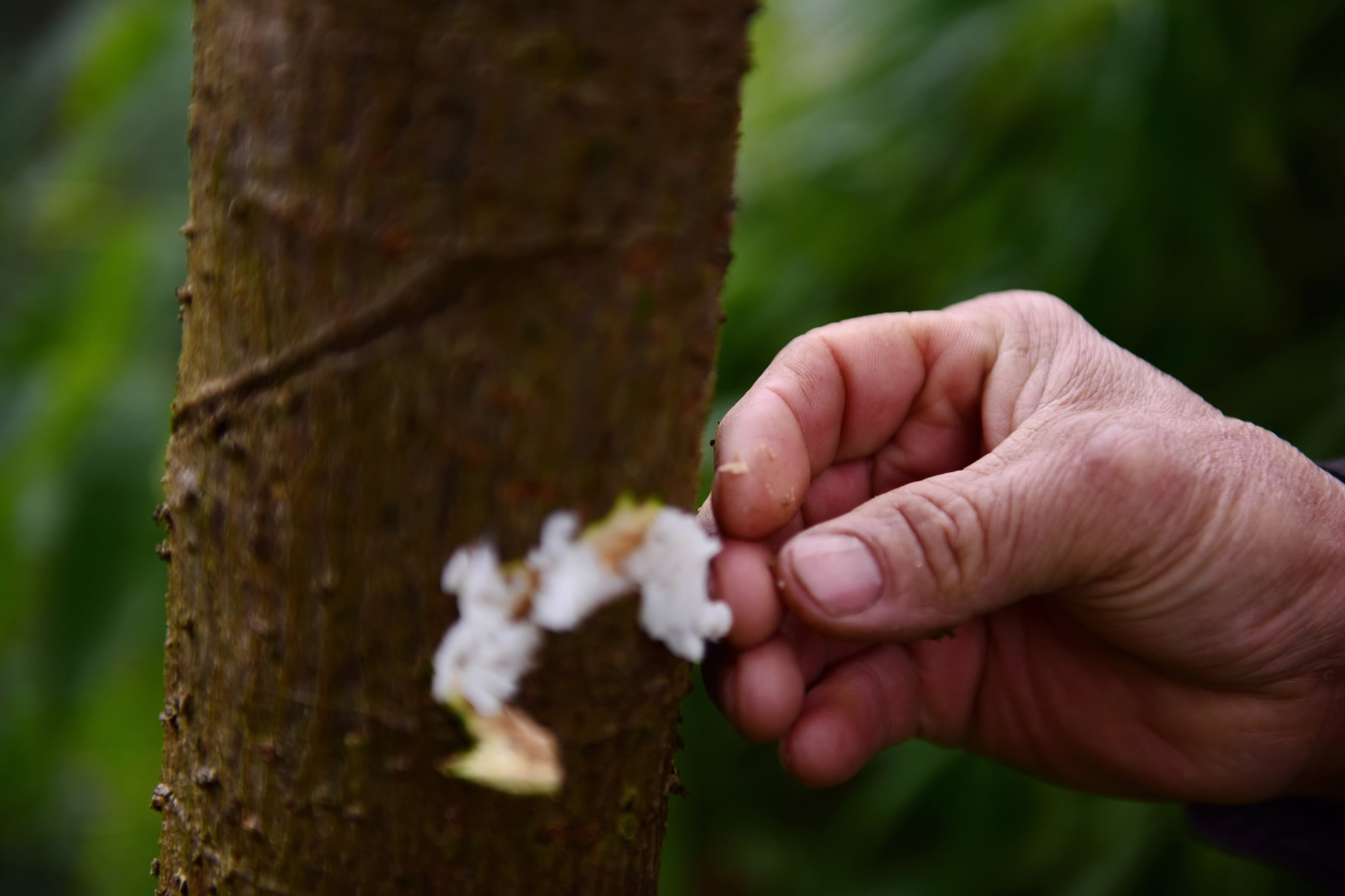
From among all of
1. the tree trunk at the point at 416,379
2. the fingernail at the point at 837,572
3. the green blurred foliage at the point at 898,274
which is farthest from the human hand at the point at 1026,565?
the green blurred foliage at the point at 898,274

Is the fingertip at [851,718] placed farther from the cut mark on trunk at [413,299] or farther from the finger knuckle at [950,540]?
the cut mark on trunk at [413,299]

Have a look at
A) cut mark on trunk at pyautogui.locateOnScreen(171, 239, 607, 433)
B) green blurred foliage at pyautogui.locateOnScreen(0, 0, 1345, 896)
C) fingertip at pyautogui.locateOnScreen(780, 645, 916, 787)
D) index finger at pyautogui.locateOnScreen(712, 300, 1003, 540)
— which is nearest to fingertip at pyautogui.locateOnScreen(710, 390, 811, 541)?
index finger at pyautogui.locateOnScreen(712, 300, 1003, 540)

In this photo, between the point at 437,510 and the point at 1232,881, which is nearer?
the point at 437,510

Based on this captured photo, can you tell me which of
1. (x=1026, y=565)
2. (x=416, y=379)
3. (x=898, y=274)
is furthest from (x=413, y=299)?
(x=898, y=274)

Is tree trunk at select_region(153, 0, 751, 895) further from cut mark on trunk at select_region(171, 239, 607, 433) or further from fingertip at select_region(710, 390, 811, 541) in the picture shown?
fingertip at select_region(710, 390, 811, 541)

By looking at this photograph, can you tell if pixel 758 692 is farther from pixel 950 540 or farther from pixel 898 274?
pixel 898 274

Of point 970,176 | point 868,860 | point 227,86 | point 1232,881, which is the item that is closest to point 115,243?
point 227,86

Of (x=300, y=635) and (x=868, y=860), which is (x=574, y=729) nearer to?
(x=300, y=635)

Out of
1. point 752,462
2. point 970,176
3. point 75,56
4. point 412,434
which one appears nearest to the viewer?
point 412,434

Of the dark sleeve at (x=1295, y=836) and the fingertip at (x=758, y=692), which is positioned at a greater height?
the fingertip at (x=758, y=692)
